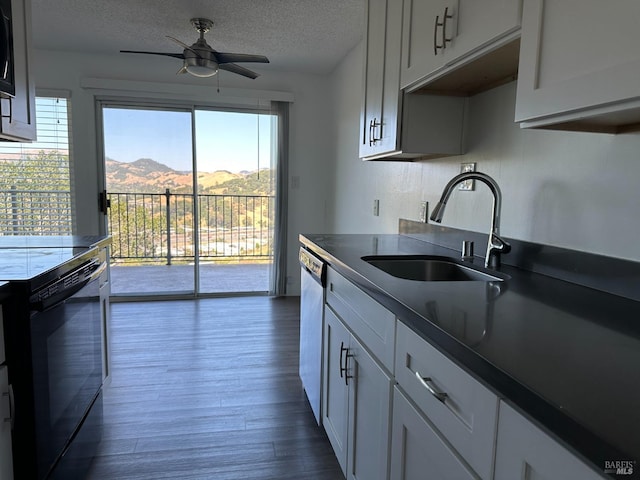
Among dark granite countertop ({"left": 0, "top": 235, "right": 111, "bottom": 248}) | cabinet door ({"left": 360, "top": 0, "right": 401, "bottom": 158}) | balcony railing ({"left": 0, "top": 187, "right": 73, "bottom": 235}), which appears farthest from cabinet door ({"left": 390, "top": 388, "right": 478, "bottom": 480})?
balcony railing ({"left": 0, "top": 187, "right": 73, "bottom": 235})

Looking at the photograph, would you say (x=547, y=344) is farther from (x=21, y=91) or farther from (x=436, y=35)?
(x=21, y=91)

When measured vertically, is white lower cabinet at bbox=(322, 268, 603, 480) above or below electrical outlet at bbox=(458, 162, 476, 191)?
below

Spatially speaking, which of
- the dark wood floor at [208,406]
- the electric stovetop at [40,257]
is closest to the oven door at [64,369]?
the electric stovetop at [40,257]

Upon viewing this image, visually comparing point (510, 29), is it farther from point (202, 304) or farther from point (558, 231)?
point (202, 304)

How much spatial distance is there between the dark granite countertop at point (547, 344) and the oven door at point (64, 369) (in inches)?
41.2

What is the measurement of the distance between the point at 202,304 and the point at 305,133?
218 centimetres

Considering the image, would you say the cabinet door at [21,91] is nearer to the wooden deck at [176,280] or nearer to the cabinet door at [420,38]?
the cabinet door at [420,38]

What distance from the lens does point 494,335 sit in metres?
0.82

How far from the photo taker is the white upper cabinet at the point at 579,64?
2.66ft

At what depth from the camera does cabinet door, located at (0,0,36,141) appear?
5.89 feet

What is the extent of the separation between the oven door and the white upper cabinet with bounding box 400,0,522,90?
1587mm

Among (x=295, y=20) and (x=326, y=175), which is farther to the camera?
(x=326, y=175)

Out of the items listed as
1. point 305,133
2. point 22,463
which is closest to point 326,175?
point 305,133

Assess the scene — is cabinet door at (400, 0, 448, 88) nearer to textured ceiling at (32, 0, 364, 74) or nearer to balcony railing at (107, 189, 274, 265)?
textured ceiling at (32, 0, 364, 74)
